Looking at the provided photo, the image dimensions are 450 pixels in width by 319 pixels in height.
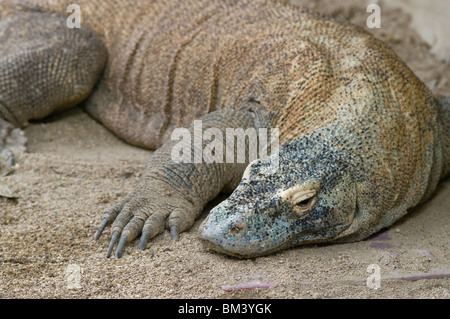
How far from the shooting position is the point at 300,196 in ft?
12.1

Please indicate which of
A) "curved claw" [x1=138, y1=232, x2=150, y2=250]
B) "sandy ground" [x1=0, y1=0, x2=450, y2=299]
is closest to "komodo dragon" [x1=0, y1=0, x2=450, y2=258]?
"curved claw" [x1=138, y1=232, x2=150, y2=250]

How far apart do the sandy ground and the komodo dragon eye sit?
0.31 meters

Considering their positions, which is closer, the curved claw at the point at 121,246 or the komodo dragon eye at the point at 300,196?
the komodo dragon eye at the point at 300,196

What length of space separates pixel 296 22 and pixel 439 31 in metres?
2.78

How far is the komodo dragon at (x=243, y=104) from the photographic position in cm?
378

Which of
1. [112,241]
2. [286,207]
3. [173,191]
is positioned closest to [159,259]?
[112,241]

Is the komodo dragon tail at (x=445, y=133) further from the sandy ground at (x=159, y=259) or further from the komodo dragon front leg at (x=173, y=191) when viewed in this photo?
the komodo dragon front leg at (x=173, y=191)

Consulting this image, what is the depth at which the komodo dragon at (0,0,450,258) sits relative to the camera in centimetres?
378

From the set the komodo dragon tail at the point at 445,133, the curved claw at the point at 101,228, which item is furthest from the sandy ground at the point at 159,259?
the komodo dragon tail at the point at 445,133

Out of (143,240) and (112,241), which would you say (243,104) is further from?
(112,241)

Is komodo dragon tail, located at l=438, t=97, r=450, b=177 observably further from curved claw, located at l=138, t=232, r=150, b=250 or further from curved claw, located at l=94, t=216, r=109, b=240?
curved claw, located at l=94, t=216, r=109, b=240

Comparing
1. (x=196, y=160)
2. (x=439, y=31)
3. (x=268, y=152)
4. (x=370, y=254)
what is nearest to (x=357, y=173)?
(x=370, y=254)

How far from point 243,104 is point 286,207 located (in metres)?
1.47

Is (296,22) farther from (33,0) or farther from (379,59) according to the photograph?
(33,0)
